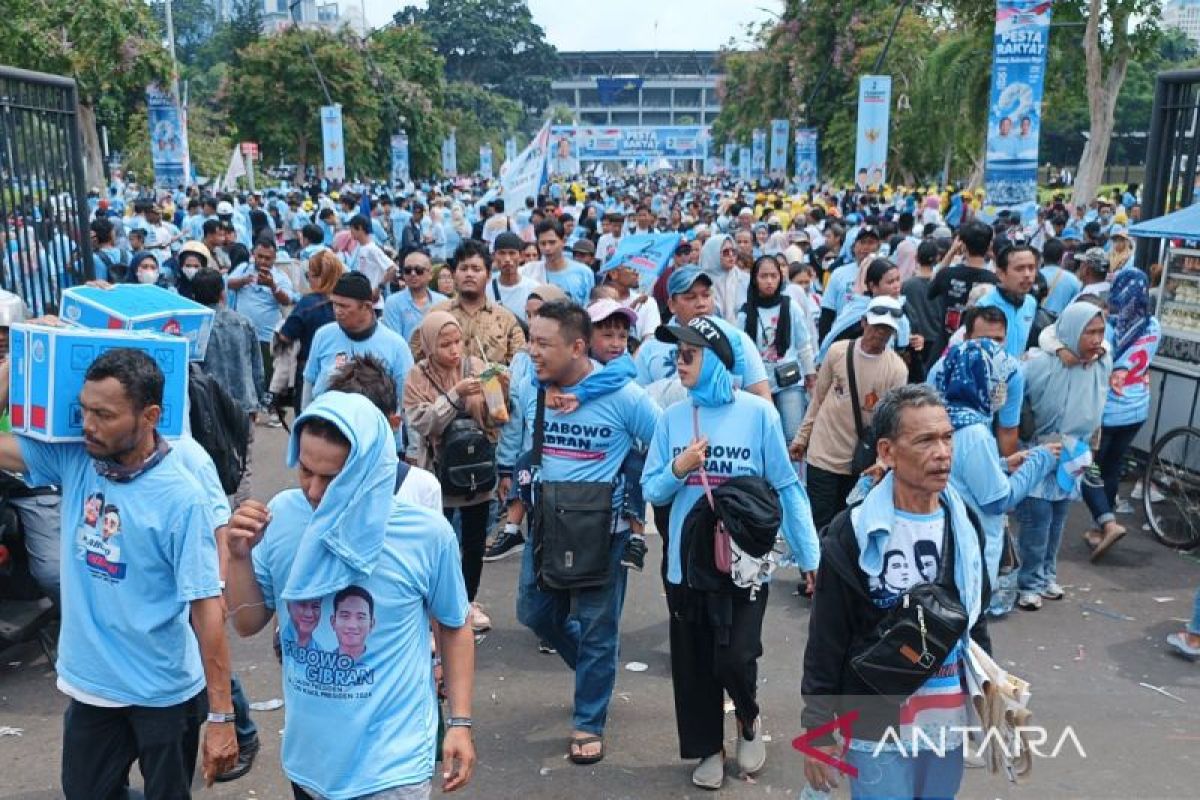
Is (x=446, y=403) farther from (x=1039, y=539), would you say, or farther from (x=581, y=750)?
(x=1039, y=539)

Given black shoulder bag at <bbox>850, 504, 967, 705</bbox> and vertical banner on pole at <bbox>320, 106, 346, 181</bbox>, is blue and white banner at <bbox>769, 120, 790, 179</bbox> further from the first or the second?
black shoulder bag at <bbox>850, 504, 967, 705</bbox>

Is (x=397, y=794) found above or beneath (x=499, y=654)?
above

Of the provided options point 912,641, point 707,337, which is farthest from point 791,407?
point 912,641

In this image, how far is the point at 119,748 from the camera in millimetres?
3236

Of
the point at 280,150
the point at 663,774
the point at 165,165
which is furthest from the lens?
the point at 280,150

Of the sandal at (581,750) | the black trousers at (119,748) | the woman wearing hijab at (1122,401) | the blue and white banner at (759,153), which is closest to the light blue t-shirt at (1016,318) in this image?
the woman wearing hijab at (1122,401)

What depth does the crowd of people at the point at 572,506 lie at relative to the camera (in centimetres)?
278

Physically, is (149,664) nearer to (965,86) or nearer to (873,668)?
(873,668)

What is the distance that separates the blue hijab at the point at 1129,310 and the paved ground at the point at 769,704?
1.53 m

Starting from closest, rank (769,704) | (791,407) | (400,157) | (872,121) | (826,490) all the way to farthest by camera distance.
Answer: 1. (769,704)
2. (826,490)
3. (791,407)
4. (872,121)
5. (400,157)

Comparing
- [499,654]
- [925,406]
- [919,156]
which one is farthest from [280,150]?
[925,406]

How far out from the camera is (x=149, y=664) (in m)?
3.14

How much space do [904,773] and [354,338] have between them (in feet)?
12.3

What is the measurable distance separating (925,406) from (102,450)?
7.28ft
